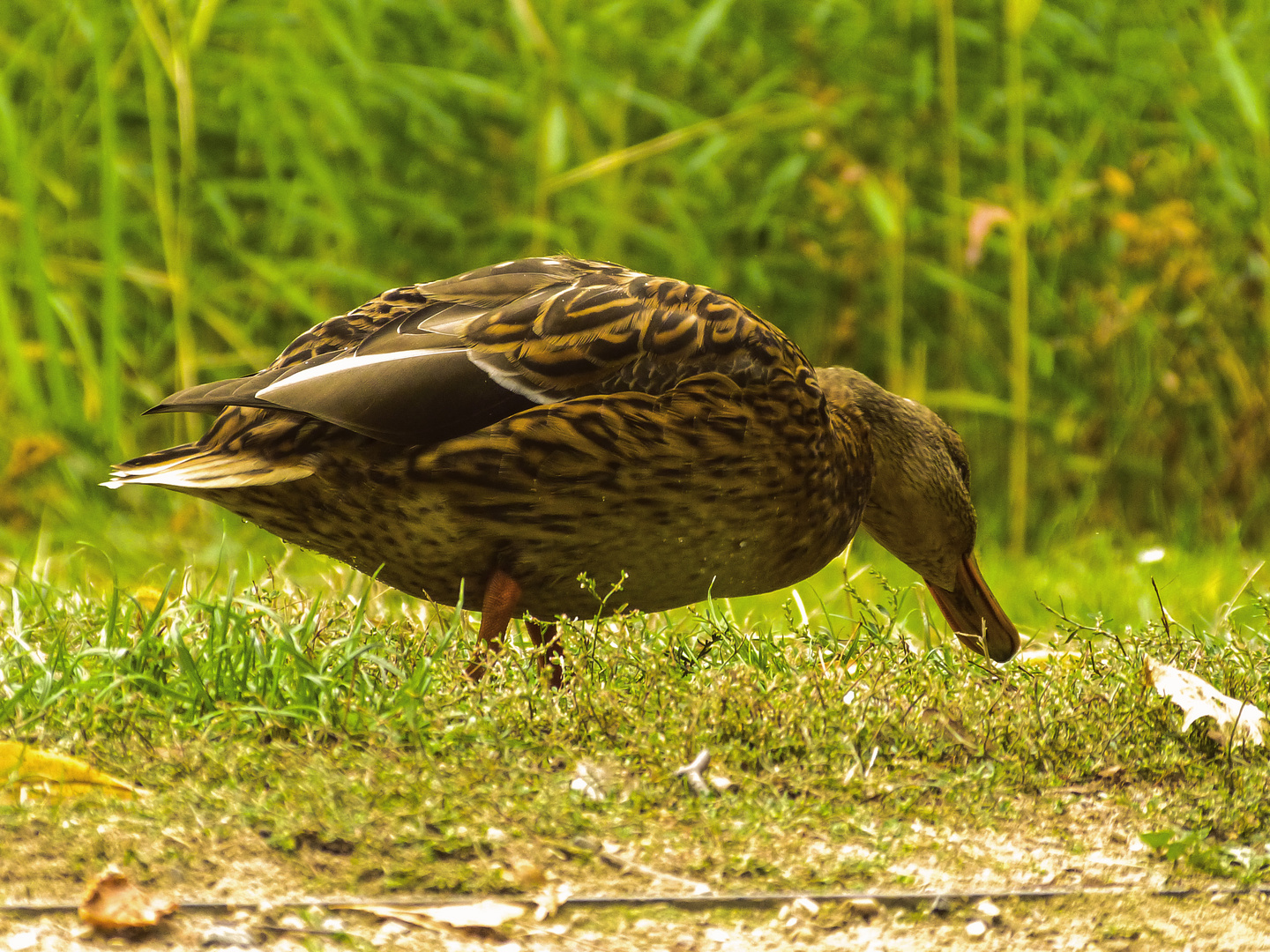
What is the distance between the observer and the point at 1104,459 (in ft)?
20.5

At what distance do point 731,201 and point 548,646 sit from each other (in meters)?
3.82

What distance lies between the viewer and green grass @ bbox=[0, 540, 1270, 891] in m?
2.25

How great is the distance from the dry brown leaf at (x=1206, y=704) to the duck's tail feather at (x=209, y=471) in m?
1.65

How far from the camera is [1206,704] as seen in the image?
2707 millimetres

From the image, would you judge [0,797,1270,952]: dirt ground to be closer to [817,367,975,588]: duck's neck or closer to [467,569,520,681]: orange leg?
[467,569,520,681]: orange leg

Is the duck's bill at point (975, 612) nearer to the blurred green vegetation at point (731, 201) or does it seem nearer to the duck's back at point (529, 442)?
the duck's back at point (529, 442)

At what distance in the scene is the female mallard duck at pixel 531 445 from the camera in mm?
2834

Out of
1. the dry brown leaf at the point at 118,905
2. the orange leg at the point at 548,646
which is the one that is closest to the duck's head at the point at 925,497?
the orange leg at the point at 548,646

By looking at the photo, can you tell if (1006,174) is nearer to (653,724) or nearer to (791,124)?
(791,124)

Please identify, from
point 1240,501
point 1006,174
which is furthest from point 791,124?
point 1240,501

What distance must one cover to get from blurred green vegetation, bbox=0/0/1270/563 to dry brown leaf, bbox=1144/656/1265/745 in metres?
2.95

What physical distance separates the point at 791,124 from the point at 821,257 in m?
0.55

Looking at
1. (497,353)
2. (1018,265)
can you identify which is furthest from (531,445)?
(1018,265)

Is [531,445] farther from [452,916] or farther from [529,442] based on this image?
[452,916]
